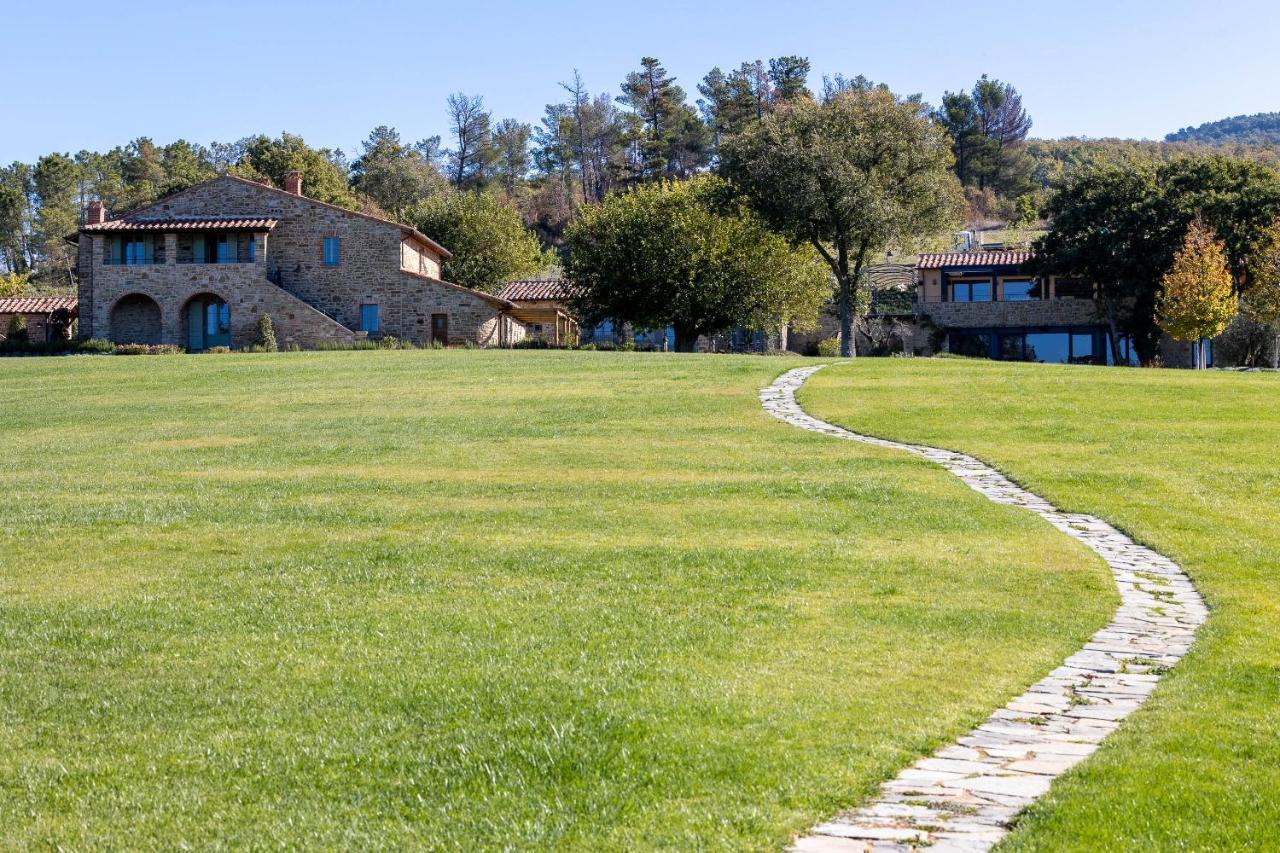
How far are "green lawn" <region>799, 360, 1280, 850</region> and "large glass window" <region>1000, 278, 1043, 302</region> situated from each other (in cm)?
3029

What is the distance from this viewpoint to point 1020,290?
6450 cm

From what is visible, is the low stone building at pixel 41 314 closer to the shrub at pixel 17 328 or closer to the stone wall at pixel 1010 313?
the shrub at pixel 17 328

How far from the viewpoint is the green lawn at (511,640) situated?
590 cm

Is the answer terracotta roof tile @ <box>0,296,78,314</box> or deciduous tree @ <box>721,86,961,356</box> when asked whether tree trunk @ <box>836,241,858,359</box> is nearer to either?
deciduous tree @ <box>721,86,961,356</box>

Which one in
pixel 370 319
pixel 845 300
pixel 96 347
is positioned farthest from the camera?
pixel 370 319

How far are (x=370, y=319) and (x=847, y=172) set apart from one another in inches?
943

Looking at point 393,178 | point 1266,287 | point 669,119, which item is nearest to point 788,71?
point 669,119

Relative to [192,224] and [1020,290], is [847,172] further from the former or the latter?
[192,224]

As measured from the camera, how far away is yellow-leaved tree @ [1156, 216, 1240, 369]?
4778cm

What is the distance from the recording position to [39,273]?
97.7 meters

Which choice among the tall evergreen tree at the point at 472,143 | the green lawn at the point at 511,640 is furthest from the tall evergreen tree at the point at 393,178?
the green lawn at the point at 511,640

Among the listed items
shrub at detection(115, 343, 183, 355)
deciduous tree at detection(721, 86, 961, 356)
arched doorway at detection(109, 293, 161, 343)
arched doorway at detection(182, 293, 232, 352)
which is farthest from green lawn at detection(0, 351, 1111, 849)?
arched doorway at detection(109, 293, 161, 343)

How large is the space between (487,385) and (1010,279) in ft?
139

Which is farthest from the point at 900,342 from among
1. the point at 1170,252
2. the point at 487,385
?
the point at 487,385
